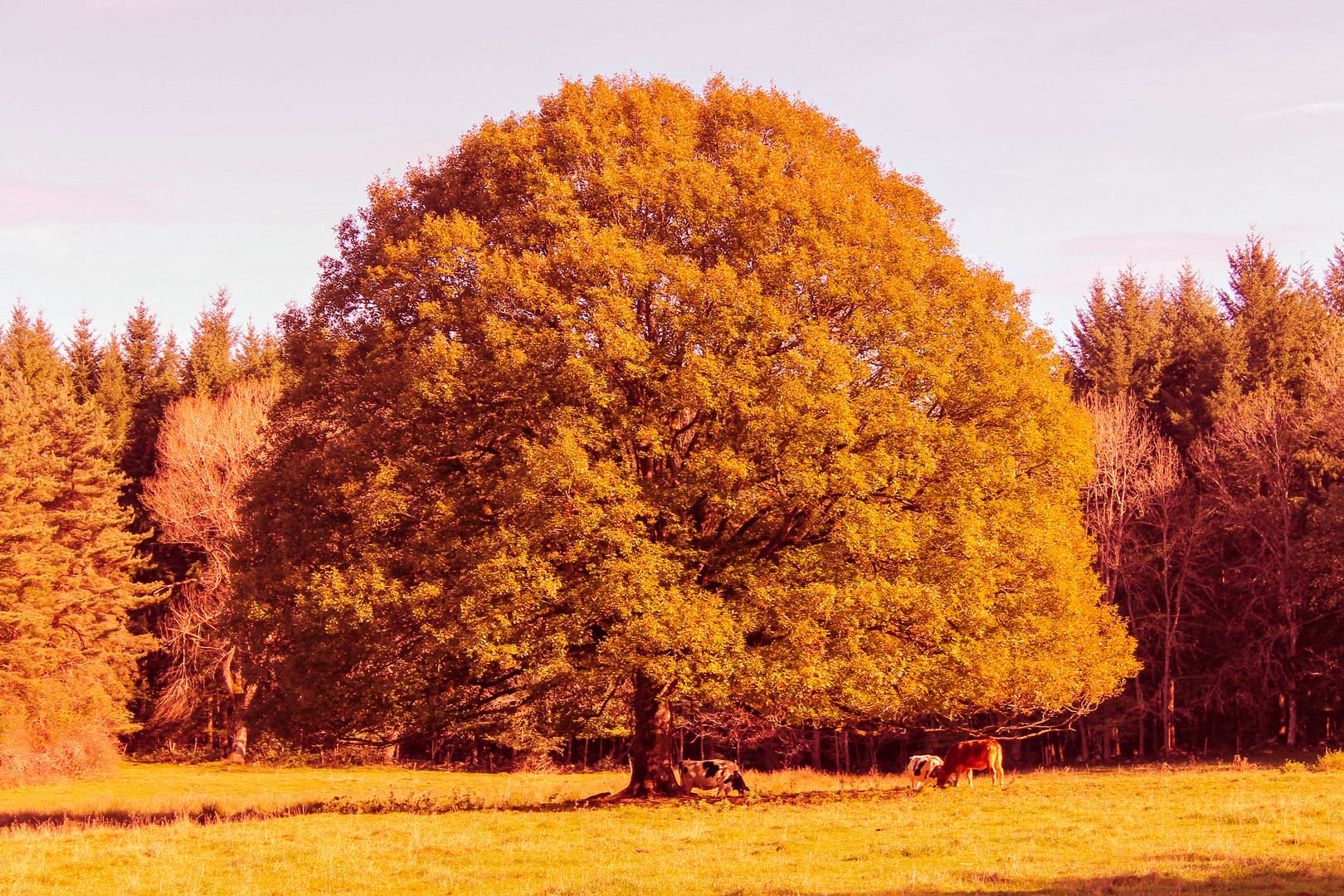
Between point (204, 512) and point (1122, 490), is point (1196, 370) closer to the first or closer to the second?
point (1122, 490)

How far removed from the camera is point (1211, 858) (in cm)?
1401

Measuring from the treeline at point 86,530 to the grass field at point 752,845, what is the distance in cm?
2462

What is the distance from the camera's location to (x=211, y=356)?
70500mm

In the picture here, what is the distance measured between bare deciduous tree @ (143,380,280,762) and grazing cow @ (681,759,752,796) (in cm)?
3207

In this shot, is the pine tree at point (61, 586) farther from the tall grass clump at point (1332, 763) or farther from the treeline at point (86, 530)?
the tall grass clump at point (1332, 763)

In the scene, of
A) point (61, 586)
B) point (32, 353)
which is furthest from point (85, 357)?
point (61, 586)

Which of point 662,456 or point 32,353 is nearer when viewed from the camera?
point 662,456

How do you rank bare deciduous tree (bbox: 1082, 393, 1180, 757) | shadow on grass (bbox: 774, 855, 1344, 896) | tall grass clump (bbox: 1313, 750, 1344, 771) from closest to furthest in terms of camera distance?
shadow on grass (bbox: 774, 855, 1344, 896), tall grass clump (bbox: 1313, 750, 1344, 771), bare deciduous tree (bbox: 1082, 393, 1180, 757)

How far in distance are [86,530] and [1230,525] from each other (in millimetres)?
58569

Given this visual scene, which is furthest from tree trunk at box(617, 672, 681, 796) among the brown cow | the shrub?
the shrub

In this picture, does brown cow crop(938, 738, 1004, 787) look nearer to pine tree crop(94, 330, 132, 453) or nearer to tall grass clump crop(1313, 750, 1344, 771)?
tall grass clump crop(1313, 750, 1344, 771)

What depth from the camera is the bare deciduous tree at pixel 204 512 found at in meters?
54.2

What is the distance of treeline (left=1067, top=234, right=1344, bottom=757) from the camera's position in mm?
45750

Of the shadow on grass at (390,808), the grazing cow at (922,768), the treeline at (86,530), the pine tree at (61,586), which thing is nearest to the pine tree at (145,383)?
the treeline at (86,530)
